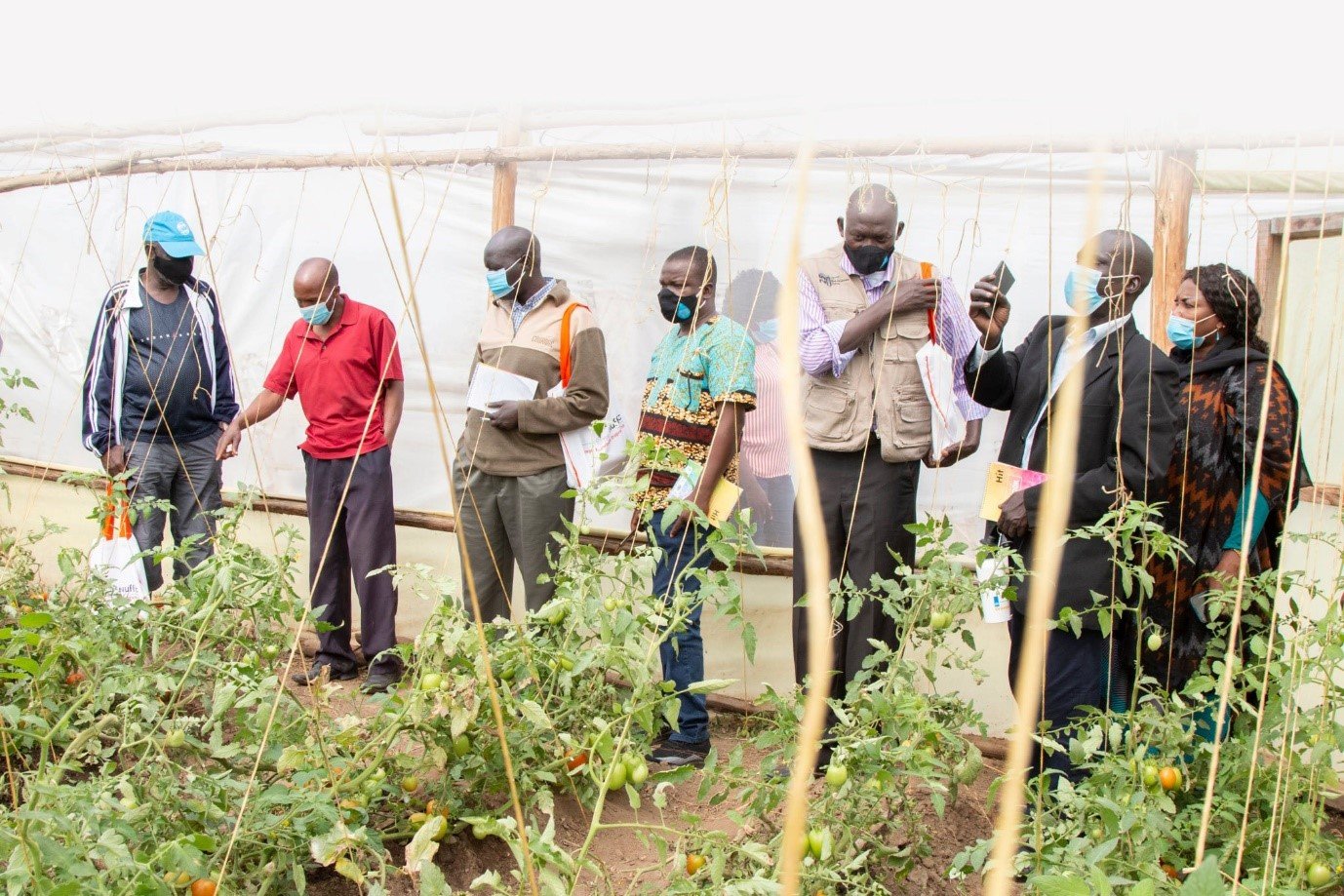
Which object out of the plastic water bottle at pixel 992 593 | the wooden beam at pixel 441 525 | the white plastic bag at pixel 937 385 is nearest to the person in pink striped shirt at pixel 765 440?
the wooden beam at pixel 441 525

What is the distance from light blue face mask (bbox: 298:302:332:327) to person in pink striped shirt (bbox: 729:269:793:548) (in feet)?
4.52

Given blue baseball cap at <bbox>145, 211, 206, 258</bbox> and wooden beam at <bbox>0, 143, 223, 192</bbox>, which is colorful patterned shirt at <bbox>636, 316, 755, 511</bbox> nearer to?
blue baseball cap at <bbox>145, 211, 206, 258</bbox>

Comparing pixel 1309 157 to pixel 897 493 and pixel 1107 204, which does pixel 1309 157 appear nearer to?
pixel 1107 204

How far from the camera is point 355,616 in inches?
187

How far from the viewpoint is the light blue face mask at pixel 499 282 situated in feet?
11.9

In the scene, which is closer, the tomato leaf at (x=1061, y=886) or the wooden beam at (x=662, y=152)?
the tomato leaf at (x=1061, y=886)

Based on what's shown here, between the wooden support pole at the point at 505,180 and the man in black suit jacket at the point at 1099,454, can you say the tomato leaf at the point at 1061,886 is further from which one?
the wooden support pole at the point at 505,180

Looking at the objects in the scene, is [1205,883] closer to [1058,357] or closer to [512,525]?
[1058,357]

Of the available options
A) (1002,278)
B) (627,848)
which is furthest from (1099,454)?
(627,848)

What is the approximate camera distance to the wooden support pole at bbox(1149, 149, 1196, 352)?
316 centimetres

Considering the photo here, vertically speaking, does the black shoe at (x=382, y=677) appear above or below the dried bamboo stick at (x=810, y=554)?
below

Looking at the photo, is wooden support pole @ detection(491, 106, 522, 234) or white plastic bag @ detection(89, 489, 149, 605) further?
wooden support pole @ detection(491, 106, 522, 234)

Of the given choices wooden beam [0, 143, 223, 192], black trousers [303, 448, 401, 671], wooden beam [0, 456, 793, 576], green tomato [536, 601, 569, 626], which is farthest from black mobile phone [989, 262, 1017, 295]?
wooden beam [0, 143, 223, 192]

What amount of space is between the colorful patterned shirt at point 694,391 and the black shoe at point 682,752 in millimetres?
683
